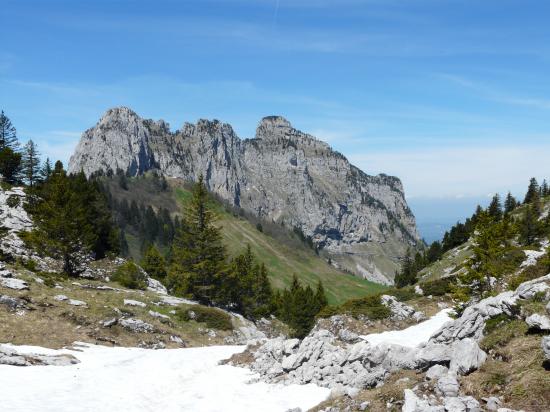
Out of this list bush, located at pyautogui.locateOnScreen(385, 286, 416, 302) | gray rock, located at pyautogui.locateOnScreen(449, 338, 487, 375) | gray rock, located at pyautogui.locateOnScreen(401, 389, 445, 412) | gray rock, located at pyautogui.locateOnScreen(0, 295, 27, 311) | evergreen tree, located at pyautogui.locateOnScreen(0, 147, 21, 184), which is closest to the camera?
gray rock, located at pyautogui.locateOnScreen(401, 389, 445, 412)

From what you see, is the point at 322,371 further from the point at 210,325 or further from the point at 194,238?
the point at 194,238

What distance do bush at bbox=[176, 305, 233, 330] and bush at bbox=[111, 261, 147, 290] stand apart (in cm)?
1161

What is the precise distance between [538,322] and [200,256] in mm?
40933

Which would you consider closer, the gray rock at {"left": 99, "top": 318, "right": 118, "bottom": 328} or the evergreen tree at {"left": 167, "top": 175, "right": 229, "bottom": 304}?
the gray rock at {"left": 99, "top": 318, "right": 118, "bottom": 328}

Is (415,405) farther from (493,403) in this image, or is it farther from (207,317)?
(207,317)

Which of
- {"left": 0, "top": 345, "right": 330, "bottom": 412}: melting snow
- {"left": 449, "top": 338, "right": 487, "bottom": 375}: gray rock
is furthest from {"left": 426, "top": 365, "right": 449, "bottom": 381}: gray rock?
{"left": 0, "top": 345, "right": 330, "bottom": 412}: melting snow

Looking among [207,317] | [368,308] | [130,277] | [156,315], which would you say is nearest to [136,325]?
[156,315]

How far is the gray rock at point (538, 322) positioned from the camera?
14.2 metres

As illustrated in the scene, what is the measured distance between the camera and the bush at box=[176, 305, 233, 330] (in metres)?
40.8

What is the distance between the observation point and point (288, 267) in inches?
7106

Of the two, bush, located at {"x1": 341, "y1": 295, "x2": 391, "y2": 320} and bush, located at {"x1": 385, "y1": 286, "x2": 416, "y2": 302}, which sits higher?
bush, located at {"x1": 385, "y1": 286, "x2": 416, "y2": 302}

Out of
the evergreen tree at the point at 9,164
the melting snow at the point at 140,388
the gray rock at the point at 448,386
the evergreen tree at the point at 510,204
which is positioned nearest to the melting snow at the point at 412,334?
the melting snow at the point at 140,388

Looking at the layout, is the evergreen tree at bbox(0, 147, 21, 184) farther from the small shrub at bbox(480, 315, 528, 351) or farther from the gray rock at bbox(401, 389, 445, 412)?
the small shrub at bbox(480, 315, 528, 351)

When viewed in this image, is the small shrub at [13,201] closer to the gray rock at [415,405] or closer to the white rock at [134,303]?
the white rock at [134,303]
